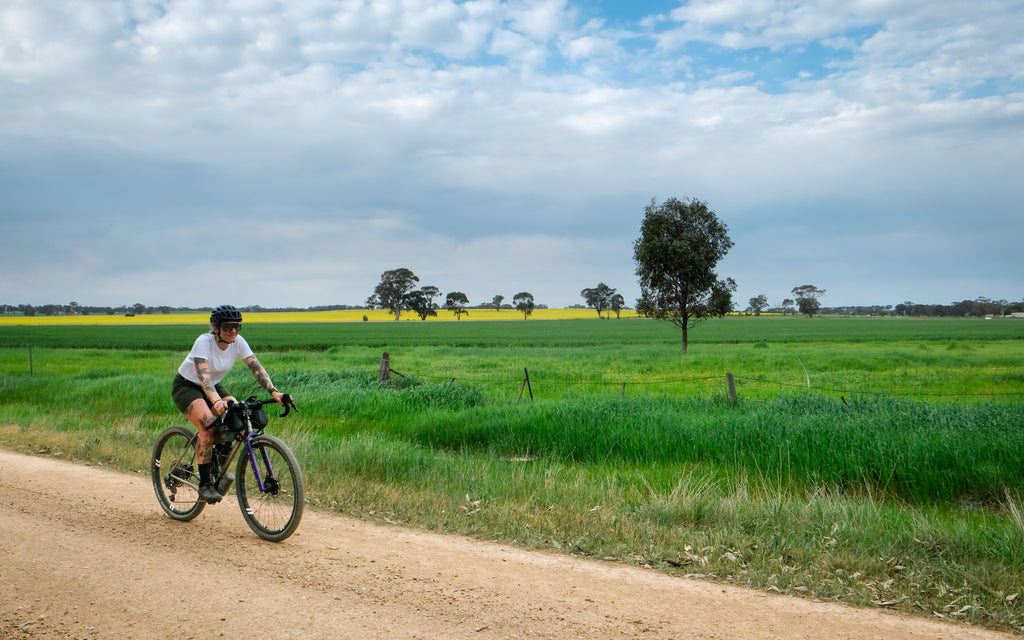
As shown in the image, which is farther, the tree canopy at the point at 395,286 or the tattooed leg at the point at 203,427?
the tree canopy at the point at 395,286

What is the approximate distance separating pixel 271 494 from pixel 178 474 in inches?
64.1

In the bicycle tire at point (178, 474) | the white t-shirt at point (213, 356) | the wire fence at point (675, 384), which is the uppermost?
the white t-shirt at point (213, 356)

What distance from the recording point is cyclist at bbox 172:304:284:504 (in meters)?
7.18

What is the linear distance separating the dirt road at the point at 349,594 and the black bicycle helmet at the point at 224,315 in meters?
2.13

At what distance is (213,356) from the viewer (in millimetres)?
7312

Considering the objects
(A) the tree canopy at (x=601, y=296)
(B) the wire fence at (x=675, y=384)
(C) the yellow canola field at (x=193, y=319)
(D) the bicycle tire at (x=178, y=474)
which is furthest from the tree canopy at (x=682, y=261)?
(A) the tree canopy at (x=601, y=296)

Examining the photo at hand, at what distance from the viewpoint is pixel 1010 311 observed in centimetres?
16250

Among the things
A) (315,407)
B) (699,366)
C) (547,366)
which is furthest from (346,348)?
(315,407)

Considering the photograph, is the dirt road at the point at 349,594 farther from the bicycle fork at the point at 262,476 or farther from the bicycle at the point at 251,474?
the bicycle fork at the point at 262,476

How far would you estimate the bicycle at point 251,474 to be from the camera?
6754 mm

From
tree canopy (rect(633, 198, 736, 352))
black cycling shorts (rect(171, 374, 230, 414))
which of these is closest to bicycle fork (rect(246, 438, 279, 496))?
black cycling shorts (rect(171, 374, 230, 414))

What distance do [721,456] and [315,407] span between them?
32.7ft

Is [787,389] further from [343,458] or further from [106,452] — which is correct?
[106,452]

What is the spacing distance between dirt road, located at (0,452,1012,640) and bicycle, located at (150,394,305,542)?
27 centimetres
